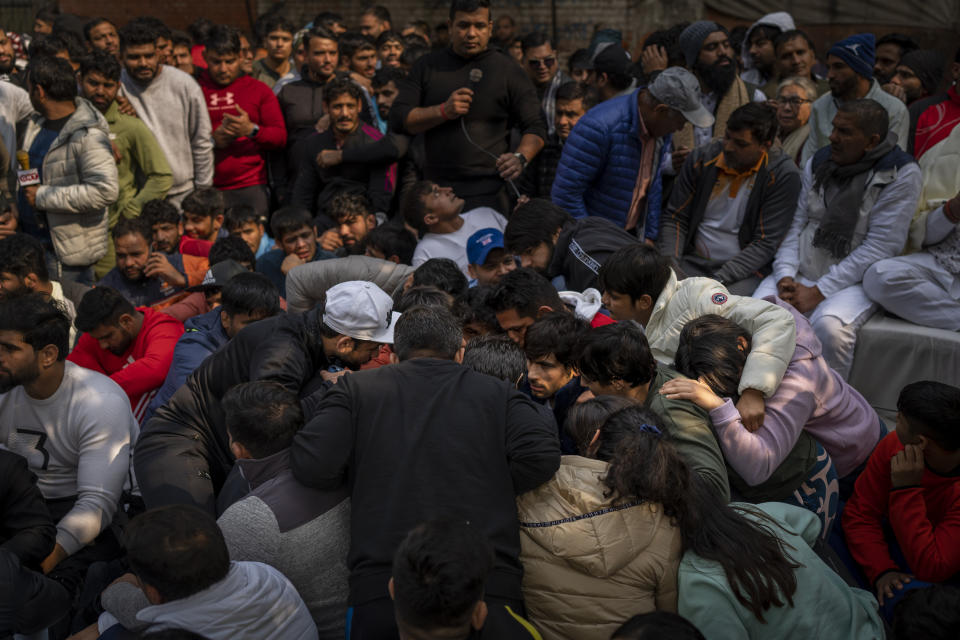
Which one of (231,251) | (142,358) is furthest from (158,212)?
(142,358)

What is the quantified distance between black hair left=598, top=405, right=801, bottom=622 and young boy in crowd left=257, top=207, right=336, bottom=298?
10.3 feet

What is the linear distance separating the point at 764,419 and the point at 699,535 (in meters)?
0.68

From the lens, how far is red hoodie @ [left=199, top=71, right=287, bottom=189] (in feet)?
20.9

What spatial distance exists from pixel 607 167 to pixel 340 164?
195 cm

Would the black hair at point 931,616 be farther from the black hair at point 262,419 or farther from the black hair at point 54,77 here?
the black hair at point 54,77

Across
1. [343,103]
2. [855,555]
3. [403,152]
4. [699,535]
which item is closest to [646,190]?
[403,152]

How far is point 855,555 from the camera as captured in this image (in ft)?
10.3

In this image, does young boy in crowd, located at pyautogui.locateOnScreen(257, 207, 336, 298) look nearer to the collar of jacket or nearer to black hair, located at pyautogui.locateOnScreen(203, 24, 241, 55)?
black hair, located at pyautogui.locateOnScreen(203, 24, 241, 55)

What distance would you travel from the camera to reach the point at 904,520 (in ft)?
9.67

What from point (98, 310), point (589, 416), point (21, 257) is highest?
point (589, 416)

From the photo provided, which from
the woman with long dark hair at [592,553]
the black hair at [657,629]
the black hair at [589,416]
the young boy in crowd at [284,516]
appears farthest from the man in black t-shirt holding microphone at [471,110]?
the black hair at [657,629]

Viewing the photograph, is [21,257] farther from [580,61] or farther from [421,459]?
[580,61]

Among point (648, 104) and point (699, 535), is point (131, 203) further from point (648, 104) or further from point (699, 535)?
point (699, 535)

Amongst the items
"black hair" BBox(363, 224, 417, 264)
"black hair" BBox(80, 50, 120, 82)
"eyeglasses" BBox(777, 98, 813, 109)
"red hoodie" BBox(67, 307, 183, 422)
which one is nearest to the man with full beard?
"eyeglasses" BBox(777, 98, 813, 109)
